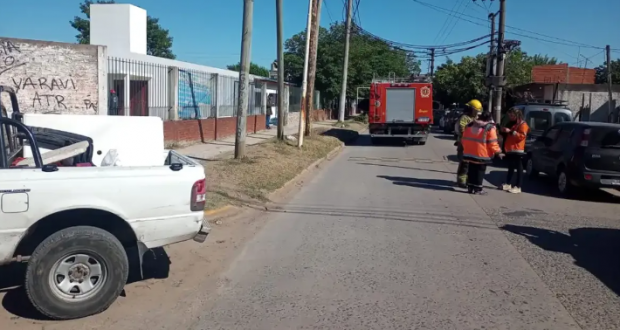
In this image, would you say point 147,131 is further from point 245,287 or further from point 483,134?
point 483,134

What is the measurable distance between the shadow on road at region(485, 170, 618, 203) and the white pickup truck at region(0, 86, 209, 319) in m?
9.54

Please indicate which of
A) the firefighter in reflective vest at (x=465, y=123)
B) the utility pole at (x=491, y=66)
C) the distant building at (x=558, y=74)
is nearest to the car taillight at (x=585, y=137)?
the firefighter in reflective vest at (x=465, y=123)

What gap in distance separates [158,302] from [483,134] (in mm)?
8347

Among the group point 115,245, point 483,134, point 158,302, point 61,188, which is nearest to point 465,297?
point 158,302

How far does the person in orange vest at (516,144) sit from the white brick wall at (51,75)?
9372mm

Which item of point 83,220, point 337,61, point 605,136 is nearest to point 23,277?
point 83,220

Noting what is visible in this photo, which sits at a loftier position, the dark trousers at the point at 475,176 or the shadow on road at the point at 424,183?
the dark trousers at the point at 475,176

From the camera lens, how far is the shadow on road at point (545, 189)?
40.4ft

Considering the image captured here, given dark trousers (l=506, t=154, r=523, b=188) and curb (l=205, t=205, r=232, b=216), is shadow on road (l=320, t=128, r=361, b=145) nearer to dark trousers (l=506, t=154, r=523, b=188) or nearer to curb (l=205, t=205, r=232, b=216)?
dark trousers (l=506, t=154, r=523, b=188)

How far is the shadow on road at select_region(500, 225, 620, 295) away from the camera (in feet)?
21.9

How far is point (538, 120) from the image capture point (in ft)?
57.3

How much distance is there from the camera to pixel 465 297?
5688 millimetres

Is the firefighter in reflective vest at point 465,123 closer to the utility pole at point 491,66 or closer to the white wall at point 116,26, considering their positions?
the utility pole at point 491,66

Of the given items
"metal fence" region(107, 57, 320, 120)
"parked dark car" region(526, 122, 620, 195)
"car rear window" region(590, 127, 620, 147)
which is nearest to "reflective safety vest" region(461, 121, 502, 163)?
"parked dark car" region(526, 122, 620, 195)
